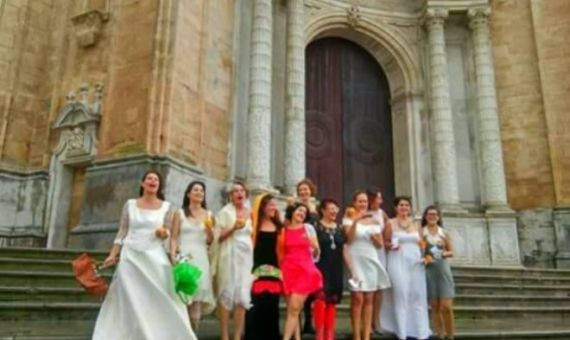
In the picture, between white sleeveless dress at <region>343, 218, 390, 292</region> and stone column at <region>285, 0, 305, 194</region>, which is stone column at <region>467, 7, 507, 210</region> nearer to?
stone column at <region>285, 0, 305, 194</region>

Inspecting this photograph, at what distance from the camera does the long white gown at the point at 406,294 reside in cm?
548

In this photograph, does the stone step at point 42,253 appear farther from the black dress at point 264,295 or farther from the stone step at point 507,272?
the stone step at point 507,272

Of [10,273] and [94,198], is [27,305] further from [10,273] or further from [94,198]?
[94,198]

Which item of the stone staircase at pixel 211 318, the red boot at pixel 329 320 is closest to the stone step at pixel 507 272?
the stone staircase at pixel 211 318

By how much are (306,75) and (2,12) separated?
7.22 meters

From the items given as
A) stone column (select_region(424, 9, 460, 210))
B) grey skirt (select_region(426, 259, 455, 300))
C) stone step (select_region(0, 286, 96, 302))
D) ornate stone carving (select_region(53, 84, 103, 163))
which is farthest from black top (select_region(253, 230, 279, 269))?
stone column (select_region(424, 9, 460, 210))

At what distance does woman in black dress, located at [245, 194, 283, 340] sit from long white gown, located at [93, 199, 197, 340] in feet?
2.79

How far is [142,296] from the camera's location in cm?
423

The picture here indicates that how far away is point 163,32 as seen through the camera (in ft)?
31.7

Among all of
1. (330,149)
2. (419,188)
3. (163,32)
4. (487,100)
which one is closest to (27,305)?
(163,32)

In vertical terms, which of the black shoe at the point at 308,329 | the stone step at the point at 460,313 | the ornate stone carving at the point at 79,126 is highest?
the ornate stone carving at the point at 79,126

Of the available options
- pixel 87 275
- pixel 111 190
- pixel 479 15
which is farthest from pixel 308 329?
pixel 479 15

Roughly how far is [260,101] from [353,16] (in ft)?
14.5

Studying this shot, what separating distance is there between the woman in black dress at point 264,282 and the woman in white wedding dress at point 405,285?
4.30ft
